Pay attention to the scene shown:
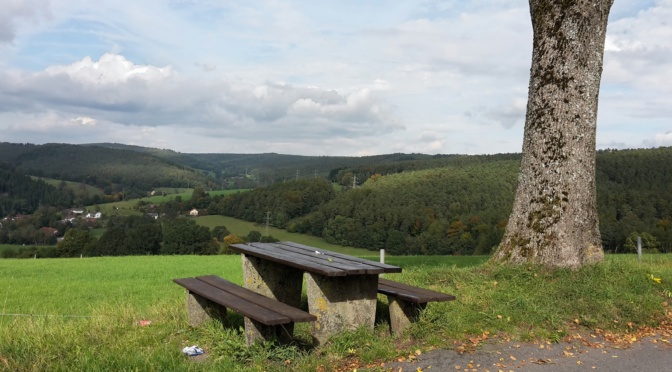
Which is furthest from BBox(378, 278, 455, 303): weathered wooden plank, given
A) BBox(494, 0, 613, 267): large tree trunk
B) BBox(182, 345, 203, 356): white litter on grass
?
BBox(494, 0, 613, 267): large tree trunk

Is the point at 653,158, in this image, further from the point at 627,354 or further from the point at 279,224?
the point at 627,354

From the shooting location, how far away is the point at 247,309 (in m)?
4.75

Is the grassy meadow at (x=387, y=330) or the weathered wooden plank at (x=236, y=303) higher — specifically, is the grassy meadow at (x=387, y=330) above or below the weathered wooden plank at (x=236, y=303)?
below

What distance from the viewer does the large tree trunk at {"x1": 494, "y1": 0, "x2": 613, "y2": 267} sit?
24.6ft

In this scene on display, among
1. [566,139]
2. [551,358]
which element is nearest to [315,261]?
[551,358]

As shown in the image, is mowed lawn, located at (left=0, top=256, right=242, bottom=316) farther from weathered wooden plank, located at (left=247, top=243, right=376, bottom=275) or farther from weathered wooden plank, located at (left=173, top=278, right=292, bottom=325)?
weathered wooden plank, located at (left=247, top=243, right=376, bottom=275)

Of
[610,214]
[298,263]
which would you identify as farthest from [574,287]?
[610,214]

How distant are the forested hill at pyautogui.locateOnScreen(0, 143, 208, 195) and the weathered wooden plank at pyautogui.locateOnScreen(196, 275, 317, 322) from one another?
135 metres

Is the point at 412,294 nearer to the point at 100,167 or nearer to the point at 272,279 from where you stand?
the point at 272,279

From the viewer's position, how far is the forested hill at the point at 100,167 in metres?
A: 146

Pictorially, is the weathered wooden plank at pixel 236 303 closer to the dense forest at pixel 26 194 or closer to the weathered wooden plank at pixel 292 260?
the weathered wooden plank at pixel 292 260

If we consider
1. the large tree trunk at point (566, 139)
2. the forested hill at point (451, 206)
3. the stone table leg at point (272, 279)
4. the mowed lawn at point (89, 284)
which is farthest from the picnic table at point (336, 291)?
the forested hill at point (451, 206)

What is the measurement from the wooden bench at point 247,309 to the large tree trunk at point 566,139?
4278mm

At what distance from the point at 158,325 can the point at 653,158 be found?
85554 mm
